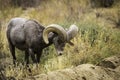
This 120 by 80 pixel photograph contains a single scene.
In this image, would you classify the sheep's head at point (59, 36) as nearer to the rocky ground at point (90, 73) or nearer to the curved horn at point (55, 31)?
the curved horn at point (55, 31)

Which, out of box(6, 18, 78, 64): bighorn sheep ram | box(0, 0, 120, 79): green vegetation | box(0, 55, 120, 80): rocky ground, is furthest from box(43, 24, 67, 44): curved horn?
box(0, 55, 120, 80): rocky ground

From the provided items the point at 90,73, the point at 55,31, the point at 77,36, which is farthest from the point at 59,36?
the point at 77,36

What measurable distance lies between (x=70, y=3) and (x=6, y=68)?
11.0 m

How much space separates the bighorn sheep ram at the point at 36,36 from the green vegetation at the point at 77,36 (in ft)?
1.49

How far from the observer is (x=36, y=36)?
11625mm

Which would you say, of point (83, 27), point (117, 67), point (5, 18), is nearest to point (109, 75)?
point (117, 67)

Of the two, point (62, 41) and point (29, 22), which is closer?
point (62, 41)

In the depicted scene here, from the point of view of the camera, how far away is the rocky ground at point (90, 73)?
9.47 m

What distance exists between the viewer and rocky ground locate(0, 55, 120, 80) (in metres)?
9.47

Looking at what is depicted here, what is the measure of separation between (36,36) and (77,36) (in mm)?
2655

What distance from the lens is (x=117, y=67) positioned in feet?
37.0

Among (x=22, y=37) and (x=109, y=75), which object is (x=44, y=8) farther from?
(x=109, y=75)

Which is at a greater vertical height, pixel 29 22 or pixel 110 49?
pixel 29 22

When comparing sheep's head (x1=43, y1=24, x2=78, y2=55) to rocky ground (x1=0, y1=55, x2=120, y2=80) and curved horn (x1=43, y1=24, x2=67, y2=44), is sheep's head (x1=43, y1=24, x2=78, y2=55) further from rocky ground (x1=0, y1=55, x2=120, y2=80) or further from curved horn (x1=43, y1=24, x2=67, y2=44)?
rocky ground (x1=0, y1=55, x2=120, y2=80)
